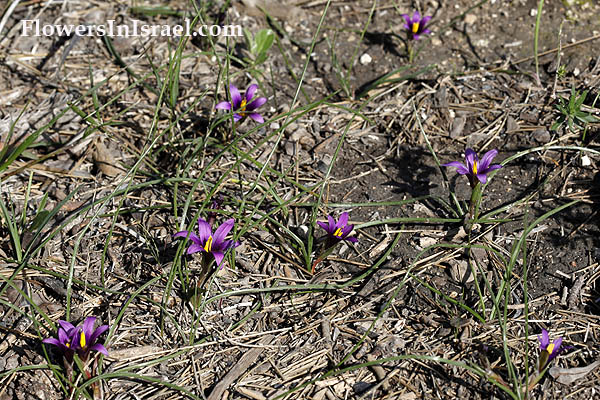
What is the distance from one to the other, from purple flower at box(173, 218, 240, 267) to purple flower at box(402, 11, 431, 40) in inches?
69.1

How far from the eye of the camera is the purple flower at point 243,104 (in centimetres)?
301

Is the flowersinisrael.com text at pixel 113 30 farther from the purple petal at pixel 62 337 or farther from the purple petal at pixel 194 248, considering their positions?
the purple petal at pixel 62 337

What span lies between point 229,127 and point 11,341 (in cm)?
144

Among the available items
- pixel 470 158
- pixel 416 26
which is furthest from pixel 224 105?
pixel 416 26

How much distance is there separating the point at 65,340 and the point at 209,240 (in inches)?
25.3

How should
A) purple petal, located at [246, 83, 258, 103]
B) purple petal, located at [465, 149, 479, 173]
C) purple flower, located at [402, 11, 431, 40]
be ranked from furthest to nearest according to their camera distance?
purple flower, located at [402, 11, 431, 40] < purple petal, located at [246, 83, 258, 103] < purple petal, located at [465, 149, 479, 173]

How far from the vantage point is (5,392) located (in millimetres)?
2355

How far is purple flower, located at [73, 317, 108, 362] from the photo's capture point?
2.25m

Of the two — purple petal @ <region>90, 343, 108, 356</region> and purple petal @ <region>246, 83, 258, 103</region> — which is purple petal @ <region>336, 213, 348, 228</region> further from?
purple petal @ <region>90, 343, 108, 356</region>

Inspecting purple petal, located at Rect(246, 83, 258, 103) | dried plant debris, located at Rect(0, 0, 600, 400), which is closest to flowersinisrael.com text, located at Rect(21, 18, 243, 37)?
dried plant debris, located at Rect(0, 0, 600, 400)

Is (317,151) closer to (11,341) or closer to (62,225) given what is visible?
(62,225)

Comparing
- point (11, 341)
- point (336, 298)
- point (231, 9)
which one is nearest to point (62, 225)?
point (11, 341)

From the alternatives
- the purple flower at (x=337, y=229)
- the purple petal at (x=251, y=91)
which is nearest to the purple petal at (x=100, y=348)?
the purple flower at (x=337, y=229)

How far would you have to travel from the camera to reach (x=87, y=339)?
230cm
